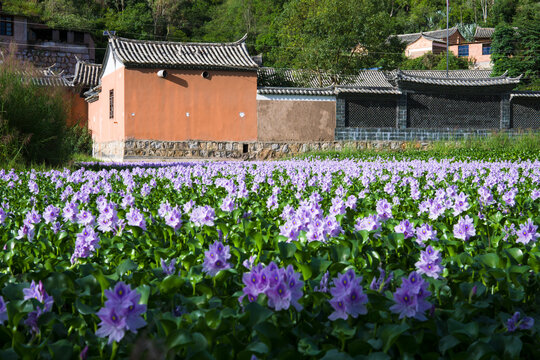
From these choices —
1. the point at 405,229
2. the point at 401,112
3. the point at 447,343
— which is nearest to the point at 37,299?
the point at 447,343

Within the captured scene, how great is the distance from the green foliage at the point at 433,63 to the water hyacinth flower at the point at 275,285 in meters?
42.1

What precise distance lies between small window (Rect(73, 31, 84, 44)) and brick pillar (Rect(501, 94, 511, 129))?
95.3 ft

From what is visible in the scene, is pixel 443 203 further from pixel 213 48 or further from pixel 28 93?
pixel 213 48

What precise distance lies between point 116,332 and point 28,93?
853 centimetres

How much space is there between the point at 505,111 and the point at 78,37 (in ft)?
97.2

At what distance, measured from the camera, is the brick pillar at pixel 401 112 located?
20531 millimetres

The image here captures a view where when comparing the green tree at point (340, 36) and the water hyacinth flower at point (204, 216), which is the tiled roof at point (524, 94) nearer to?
the green tree at point (340, 36)

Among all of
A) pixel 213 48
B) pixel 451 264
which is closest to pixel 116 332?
pixel 451 264

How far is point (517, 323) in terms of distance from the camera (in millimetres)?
1623

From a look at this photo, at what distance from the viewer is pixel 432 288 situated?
1902mm

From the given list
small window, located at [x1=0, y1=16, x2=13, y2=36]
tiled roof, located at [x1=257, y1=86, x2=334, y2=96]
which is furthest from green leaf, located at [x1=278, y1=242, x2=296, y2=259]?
small window, located at [x1=0, y1=16, x2=13, y2=36]

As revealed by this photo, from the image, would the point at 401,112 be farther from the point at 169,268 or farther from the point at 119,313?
the point at 119,313

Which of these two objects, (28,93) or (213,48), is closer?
(28,93)

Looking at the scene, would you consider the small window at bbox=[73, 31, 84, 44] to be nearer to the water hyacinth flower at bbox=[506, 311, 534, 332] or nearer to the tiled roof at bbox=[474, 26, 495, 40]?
the tiled roof at bbox=[474, 26, 495, 40]
